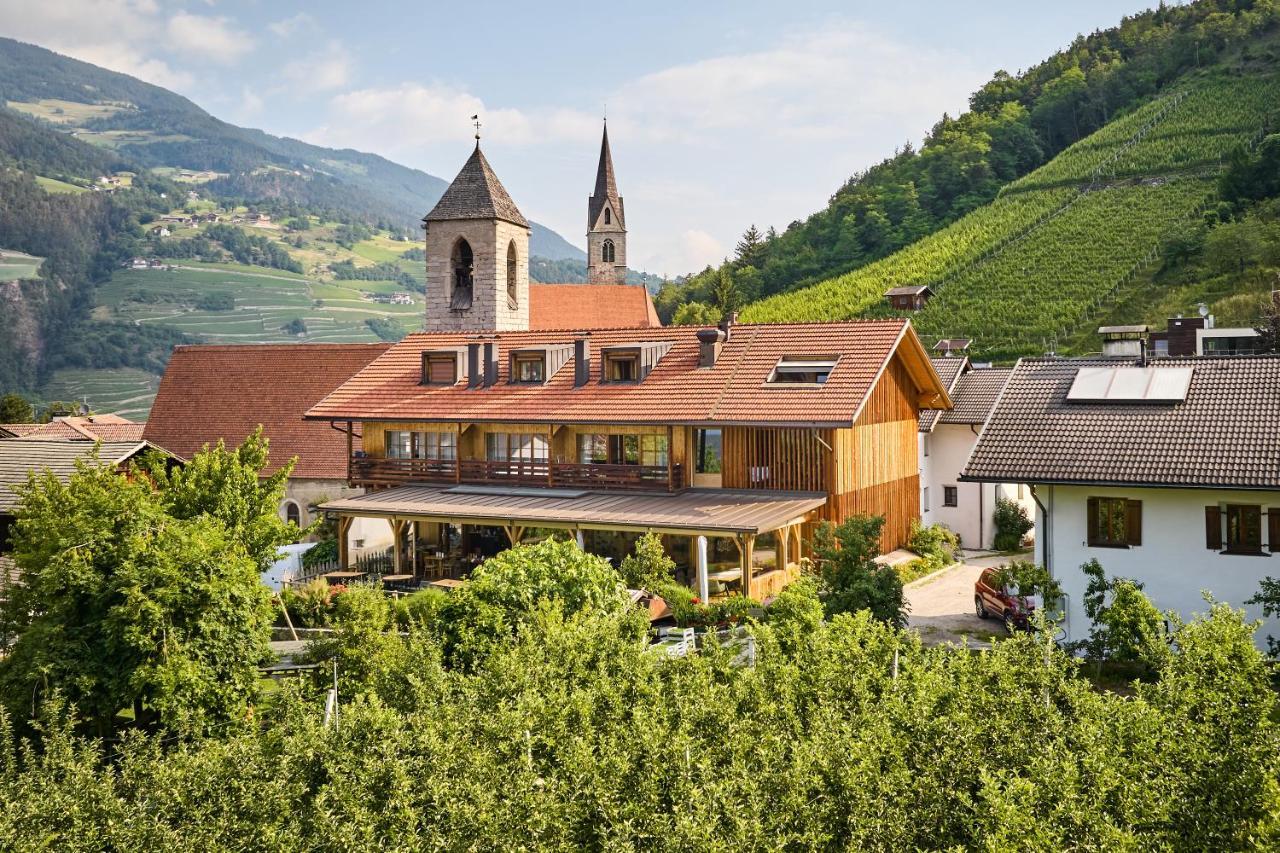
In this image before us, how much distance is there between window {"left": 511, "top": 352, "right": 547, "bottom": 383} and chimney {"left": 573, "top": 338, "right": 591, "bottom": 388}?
1.11m

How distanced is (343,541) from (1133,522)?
19326 millimetres

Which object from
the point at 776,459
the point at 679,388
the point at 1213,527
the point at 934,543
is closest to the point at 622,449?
the point at 679,388

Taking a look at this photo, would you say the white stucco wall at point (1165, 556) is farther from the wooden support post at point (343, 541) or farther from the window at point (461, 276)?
the window at point (461, 276)

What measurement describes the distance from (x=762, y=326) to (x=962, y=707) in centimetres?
1892

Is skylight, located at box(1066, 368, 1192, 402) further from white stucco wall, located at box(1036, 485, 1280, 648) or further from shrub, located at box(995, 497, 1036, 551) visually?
shrub, located at box(995, 497, 1036, 551)

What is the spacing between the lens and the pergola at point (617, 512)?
918 inches

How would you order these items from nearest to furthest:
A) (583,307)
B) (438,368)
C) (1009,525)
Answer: (1009,525), (438,368), (583,307)

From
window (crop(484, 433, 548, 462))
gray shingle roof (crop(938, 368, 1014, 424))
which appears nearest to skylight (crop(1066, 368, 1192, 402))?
gray shingle roof (crop(938, 368, 1014, 424))

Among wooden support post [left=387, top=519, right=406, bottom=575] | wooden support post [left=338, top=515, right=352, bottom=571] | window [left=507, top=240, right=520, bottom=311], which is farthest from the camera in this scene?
window [left=507, top=240, right=520, bottom=311]

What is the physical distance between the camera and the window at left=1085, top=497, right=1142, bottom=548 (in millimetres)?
18078

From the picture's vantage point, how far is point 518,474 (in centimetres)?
2956

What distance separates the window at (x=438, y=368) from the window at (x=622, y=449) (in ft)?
17.8

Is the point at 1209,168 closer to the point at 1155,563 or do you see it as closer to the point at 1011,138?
the point at 1011,138

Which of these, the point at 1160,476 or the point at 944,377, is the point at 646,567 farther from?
the point at 944,377
